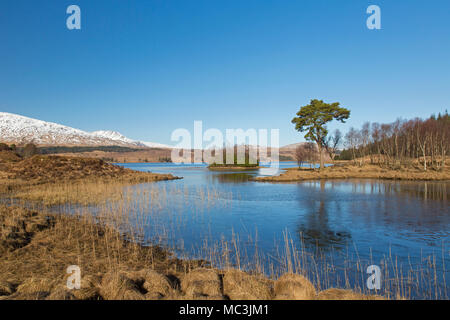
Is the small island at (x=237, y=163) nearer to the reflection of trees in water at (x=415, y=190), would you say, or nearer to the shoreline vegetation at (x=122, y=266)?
the reflection of trees in water at (x=415, y=190)

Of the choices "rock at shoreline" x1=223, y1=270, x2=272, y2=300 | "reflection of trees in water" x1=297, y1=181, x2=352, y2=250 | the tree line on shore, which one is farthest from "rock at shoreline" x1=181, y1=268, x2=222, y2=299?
the tree line on shore

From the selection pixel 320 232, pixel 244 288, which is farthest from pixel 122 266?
pixel 320 232

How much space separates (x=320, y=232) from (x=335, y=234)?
0.57 metres

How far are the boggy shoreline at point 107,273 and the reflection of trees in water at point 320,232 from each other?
4.05m

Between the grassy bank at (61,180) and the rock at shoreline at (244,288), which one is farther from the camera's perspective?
the grassy bank at (61,180)

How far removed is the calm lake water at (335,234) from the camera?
6922mm

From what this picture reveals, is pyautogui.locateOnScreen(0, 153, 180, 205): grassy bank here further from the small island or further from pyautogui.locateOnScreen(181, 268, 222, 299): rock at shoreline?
the small island

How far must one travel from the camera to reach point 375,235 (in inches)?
411

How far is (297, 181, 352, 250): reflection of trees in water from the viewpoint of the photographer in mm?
→ 9523

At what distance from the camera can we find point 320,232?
11.0m

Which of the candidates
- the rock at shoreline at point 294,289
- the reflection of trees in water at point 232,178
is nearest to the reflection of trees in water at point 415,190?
the reflection of trees in water at point 232,178

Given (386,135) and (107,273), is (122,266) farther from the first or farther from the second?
(386,135)

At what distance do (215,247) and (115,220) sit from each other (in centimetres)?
631
